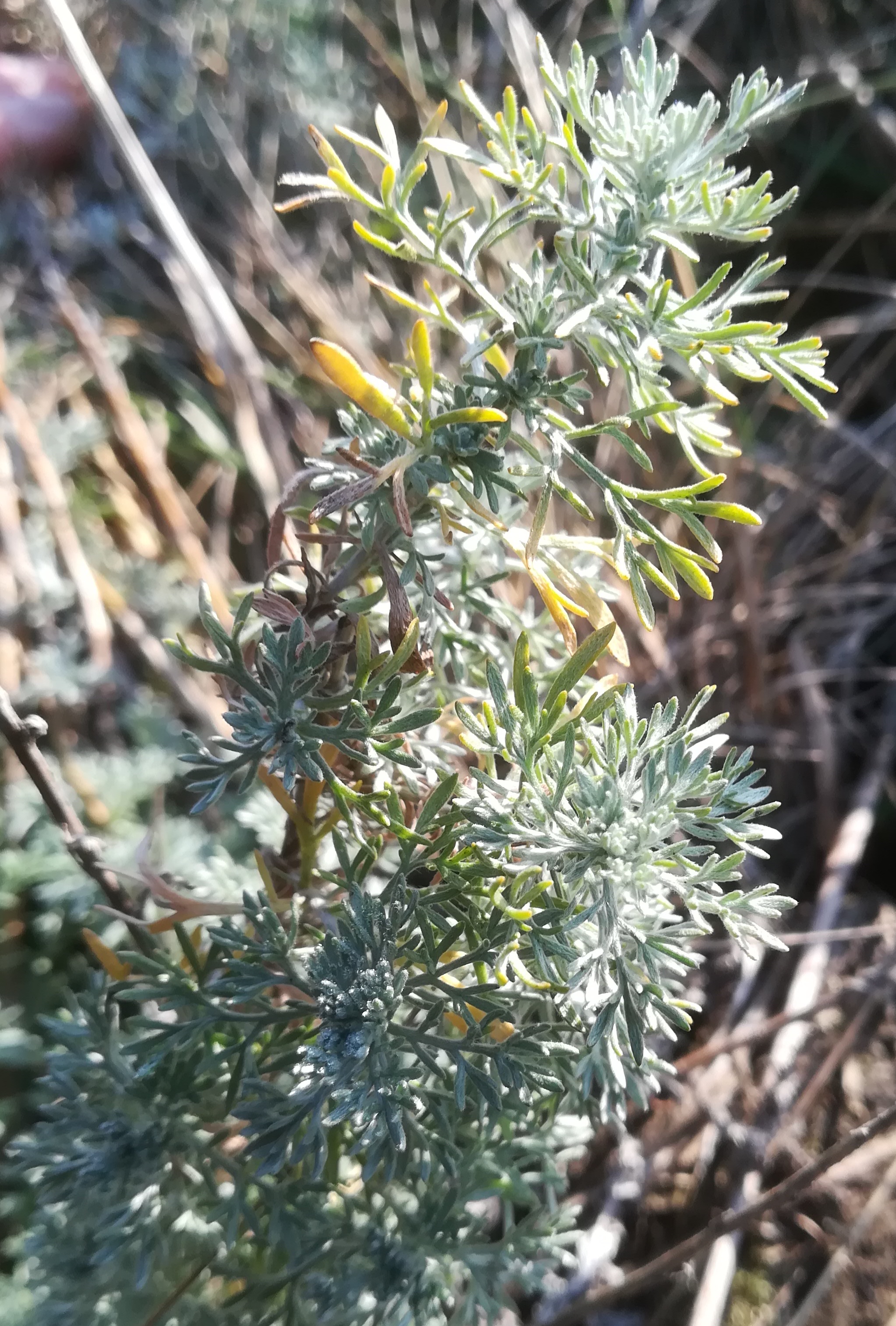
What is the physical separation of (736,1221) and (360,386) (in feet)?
2.55

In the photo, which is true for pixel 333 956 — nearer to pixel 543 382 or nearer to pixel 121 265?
pixel 543 382

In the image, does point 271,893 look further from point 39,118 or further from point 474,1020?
point 39,118

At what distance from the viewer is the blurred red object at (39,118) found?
6.88 feet

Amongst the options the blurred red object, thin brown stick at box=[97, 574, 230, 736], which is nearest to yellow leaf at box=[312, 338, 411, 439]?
thin brown stick at box=[97, 574, 230, 736]

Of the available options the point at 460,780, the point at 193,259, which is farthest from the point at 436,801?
the point at 193,259

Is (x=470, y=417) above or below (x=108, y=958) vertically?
above

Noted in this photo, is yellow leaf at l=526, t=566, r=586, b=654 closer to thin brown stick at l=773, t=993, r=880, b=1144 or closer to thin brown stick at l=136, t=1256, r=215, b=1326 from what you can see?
thin brown stick at l=136, t=1256, r=215, b=1326

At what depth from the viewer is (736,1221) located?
2.67 feet

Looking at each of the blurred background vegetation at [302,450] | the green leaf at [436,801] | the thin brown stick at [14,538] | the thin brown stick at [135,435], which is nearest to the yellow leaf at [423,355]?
the green leaf at [436,801]

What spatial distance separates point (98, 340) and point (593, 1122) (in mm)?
1689

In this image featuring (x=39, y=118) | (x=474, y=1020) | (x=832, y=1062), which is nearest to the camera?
(x=474, y=1020)

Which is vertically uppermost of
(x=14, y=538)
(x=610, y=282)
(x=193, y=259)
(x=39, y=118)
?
(x=39, y=118)

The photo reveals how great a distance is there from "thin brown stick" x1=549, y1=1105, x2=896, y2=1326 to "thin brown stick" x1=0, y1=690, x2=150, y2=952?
1.78 ft

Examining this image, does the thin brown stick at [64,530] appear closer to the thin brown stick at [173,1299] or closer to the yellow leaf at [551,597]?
the thin brown stick at [173,1299]
